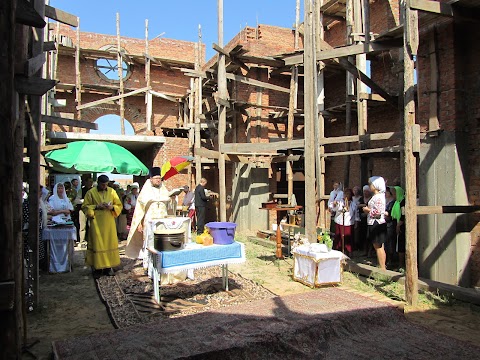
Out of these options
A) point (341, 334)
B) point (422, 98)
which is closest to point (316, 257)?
point (341, 334)

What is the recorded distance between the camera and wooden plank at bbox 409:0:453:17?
221 inches

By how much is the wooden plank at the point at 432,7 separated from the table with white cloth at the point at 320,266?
401cm

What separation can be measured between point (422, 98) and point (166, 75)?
15.9 m

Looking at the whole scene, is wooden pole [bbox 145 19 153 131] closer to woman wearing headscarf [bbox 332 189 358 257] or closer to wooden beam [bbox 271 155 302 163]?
wooden beam [bbox 271 155 302 163]

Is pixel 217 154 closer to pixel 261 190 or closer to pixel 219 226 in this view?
pixel 261 190

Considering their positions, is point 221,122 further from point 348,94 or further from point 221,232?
point 221,232

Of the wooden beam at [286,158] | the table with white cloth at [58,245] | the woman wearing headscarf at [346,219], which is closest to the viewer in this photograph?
the table with white cloth at [58,245]

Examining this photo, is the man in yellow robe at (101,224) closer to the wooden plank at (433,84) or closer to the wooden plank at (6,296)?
the wooden plank at (6,296)

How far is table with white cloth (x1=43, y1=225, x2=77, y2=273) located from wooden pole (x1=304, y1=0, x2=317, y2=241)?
485 centimetres

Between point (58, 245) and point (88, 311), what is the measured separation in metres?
2.87

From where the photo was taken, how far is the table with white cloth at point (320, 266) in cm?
646

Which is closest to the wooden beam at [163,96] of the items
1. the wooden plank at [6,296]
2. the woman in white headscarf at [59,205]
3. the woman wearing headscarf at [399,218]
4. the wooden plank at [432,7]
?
the woman in white headscarf at [59,205]

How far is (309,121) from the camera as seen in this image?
7461 millimetres

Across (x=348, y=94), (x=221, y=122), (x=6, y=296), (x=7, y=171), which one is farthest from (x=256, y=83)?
(x=6, y=296)
